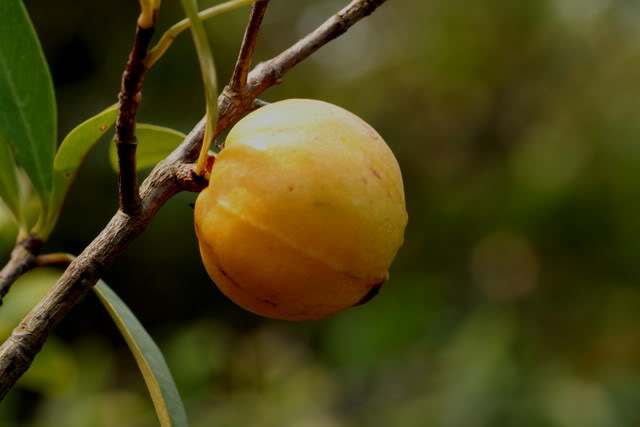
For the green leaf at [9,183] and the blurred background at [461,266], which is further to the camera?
the blurred background at [461,266]

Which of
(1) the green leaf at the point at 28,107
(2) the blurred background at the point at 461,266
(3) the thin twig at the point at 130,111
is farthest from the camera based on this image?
(2) the blurred background at the point at 461,266

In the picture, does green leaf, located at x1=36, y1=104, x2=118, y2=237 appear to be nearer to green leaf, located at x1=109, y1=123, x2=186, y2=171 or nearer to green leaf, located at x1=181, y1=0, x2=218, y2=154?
green leaf, located at x1=109, y1=123, x2=186, y2=171

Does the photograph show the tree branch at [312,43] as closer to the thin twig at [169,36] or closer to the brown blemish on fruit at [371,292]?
the thin twig at [169,36]

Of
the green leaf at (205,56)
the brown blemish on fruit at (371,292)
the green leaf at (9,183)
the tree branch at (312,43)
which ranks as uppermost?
the green leaf at (205,56)

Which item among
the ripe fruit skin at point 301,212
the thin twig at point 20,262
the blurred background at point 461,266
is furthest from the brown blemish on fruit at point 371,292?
the blurred background at point 461,266

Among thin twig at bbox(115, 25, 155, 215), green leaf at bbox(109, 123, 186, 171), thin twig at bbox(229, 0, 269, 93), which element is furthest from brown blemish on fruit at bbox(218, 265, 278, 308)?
green leaf at bbox(109, 123, 186, 171)

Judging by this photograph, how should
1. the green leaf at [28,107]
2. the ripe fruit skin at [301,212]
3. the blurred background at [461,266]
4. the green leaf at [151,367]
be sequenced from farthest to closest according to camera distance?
the blurred background at [461,266]
the green leaf at [28,107]
the green leaf at [151,367]
the ripe fruit skin at [301,212]

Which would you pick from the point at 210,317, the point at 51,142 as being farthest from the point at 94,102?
the point at 51,142

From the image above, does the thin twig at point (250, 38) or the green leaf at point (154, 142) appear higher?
the thin twig at point (250, 38)
